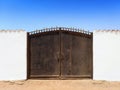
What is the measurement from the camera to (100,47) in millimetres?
13898

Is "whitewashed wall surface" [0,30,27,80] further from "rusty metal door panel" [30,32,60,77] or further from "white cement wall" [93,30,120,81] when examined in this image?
"white cement wall" [93,30,120,81]

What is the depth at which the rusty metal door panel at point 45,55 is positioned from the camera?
14.3m

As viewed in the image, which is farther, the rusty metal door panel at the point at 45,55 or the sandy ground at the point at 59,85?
the rusty metal door panel at the point at 45,55

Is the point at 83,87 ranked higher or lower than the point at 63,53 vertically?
lower

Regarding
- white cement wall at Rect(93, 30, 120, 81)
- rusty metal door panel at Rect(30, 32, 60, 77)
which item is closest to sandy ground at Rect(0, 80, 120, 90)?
white cement wall at Rect(93, 30, 120, 81)

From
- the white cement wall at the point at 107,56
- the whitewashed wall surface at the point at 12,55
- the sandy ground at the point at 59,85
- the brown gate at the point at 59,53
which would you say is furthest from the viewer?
the brown gate at the point at 59,53

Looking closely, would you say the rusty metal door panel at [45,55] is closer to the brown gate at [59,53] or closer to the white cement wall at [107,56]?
the brown gate at [59,53]

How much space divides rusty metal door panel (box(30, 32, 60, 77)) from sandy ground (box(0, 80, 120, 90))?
0.54 metres

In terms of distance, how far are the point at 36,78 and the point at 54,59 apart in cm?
120

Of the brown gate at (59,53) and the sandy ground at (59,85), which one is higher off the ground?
the brown gate at (59,53)

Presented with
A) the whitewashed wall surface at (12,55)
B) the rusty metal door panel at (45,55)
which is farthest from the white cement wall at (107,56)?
the whitewashed wall surface at (12,55)

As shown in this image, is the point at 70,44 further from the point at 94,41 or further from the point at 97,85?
the point at 97,85

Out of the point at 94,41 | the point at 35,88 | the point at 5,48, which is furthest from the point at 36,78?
the point at 94,41

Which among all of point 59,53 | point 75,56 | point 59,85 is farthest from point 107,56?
point 59,85
